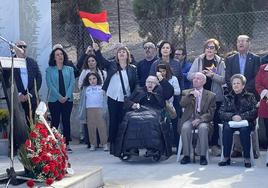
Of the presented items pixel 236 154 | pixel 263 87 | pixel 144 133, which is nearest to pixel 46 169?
pixel 144 133

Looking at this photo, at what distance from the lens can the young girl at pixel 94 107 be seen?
39.4 feet

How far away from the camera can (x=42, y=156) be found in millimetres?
7523

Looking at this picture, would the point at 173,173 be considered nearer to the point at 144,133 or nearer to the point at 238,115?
the point at 144,133

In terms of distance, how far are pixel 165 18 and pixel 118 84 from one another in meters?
5.94

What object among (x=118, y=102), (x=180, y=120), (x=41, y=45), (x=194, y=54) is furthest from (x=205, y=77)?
(x=194, y=54)

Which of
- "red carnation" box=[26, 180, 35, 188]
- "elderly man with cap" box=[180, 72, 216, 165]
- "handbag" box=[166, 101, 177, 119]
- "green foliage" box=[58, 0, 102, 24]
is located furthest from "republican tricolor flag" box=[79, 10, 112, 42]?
"red carnation" box=[26, 180, 35, 188]

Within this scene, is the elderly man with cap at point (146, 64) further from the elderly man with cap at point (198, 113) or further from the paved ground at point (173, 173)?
the paved ground at point (173, 173)

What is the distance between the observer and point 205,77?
1064 centimetres

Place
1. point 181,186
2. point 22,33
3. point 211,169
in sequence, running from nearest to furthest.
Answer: point 181,186 < point 211,169 < point 22,33

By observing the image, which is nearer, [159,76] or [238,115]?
[238,115]

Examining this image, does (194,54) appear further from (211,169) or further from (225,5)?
(211,169)

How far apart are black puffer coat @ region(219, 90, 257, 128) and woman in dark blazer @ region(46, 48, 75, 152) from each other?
10.0 feet

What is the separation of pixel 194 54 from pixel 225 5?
1.58 m

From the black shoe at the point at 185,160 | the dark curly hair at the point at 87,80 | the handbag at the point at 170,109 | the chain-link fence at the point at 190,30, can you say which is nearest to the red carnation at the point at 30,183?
the black shoe at the point at 185,160
